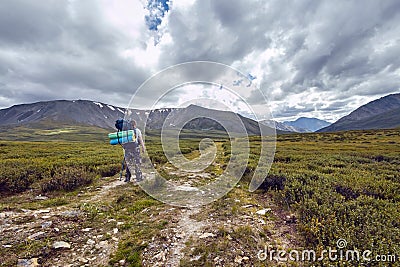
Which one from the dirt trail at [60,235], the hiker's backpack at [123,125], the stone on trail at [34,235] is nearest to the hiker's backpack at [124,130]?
the hiker's backpack at [123,125]

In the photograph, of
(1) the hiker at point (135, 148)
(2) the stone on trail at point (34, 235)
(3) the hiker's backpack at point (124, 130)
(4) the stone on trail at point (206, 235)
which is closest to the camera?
(2) the stone on trail at point (34, 235)

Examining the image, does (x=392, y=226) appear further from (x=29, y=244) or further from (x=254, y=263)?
(x=29, y=244)

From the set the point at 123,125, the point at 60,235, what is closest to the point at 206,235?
the point at 60,235

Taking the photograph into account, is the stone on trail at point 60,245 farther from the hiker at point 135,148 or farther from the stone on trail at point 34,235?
the hiker at point 135,148

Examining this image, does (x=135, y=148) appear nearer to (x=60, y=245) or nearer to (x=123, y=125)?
(x=123, y=125)

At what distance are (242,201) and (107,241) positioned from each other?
5234mm

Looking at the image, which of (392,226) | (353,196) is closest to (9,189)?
(392,226)

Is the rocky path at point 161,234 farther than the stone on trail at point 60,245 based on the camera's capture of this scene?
No

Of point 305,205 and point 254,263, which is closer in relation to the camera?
point 254,263

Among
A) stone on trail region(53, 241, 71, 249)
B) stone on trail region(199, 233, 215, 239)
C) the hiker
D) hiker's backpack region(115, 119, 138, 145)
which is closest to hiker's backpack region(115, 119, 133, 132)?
hiker's backpack region(115, 119, 138, 145)

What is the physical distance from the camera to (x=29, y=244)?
4965 mm

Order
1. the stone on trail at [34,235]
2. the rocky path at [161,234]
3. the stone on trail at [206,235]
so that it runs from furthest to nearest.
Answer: the stone on trail at [206,235] → the stone on trail at [34,235] → the rocky path at [161,234]

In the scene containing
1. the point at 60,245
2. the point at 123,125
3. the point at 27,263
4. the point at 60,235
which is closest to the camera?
the point at 27,263

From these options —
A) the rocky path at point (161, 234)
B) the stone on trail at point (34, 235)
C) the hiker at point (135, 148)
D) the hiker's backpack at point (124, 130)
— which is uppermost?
the hiker's backpack at point (124, 130)
